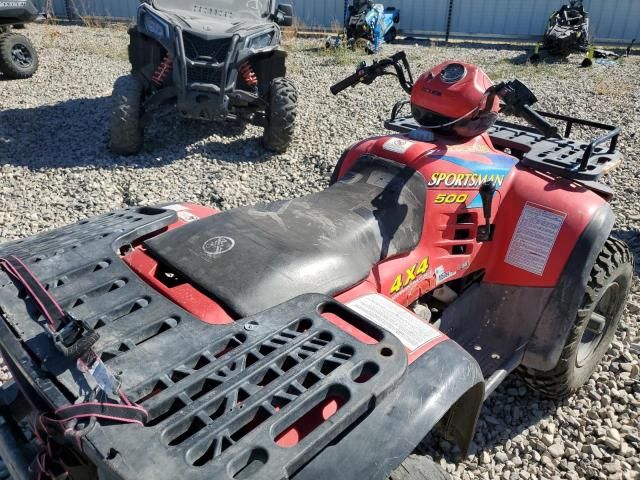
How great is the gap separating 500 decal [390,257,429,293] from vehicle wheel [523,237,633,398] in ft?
2.61

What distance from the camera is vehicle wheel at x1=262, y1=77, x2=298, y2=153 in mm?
5801

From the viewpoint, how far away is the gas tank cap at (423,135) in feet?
8.15

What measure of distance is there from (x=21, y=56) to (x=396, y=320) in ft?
29.2

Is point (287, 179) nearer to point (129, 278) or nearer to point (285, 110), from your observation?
point (285, 110)

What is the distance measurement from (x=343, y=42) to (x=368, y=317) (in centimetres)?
1155

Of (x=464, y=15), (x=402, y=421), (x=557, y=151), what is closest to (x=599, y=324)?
(x=557, y=151)

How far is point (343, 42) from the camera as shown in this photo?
40.0ft

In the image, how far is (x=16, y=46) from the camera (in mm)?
8297

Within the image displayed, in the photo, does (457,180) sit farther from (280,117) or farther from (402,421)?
(280,117)

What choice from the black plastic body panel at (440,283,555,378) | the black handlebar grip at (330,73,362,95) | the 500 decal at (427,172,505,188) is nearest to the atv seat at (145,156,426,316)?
the 500 decal at (427,172,505,188)

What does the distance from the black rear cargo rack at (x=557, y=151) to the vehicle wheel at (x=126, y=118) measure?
3349 mm

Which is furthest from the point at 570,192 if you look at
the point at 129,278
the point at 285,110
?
the point at 285,110

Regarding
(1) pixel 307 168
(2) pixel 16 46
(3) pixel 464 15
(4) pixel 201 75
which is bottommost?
(1) pixel 307 168

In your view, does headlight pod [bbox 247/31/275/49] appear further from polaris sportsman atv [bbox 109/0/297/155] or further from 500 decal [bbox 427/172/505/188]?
500 decal [bbox 427/172/505/188]
